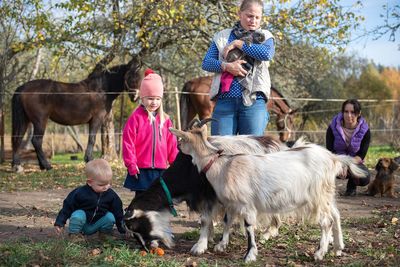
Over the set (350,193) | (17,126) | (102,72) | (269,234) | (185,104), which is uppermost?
(102,72)

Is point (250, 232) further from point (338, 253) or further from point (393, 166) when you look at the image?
point (393, 166)

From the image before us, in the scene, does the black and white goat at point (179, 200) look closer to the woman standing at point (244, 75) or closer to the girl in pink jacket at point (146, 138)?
the woman standing at point (244, 75)

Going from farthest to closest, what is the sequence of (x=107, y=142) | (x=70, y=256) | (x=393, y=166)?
1. (x=107, y=142)
2. (x=393, y=166)
3. (x=70, y=256)

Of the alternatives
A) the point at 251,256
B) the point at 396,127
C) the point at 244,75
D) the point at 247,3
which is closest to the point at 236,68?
the point at 244,75

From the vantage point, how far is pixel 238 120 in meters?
5.13

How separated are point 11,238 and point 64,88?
8214 millimetres

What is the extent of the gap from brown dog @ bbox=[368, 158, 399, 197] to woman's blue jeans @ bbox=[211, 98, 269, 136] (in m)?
3.36

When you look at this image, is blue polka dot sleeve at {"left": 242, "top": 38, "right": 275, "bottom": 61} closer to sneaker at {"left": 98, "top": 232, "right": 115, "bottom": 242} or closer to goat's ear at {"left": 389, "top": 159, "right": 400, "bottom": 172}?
sneaker at {"left": 98, "top": 232, "right": 115, "bottom": 242}

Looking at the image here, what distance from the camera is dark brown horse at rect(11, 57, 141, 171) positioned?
12.4m

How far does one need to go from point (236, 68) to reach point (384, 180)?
391cm

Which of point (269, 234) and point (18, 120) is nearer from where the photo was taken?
point (269, 234)

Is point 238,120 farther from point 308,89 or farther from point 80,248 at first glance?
point 308,89

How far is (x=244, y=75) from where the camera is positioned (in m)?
4.96

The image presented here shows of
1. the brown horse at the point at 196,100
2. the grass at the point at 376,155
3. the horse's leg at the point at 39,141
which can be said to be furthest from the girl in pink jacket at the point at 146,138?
the horse's leg at the point at 39,141
